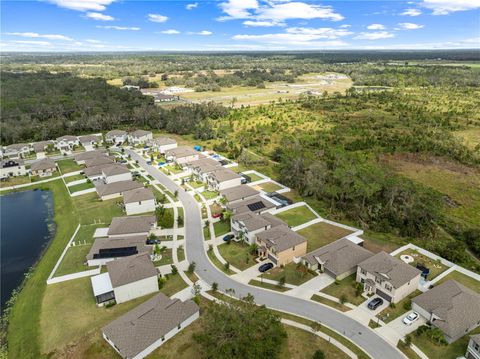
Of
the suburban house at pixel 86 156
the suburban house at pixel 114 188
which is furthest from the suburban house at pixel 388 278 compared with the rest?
the suburban house at pixel 86 156

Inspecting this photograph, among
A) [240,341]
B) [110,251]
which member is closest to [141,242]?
[110,251]

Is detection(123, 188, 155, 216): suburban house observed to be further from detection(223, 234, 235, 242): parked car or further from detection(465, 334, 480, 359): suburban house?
detection(465, 334, 480, 359): suburban house

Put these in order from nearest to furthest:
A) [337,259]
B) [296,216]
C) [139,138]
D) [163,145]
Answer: [337,259]
[296,216]
[163,145]
[139,138]

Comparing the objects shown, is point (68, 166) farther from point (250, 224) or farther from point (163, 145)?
point (250, 224)

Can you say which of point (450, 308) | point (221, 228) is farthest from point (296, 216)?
point (450, 308)

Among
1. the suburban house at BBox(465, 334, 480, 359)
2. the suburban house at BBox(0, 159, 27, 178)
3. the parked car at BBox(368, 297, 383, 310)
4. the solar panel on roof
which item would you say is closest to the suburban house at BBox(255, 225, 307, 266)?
the solar panel on roof

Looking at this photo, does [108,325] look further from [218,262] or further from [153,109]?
[153,109]
